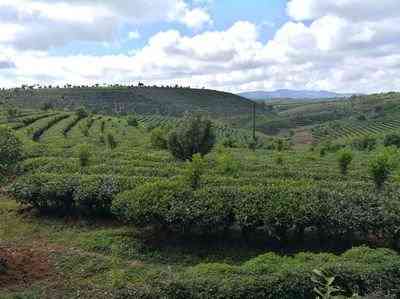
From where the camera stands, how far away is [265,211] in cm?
1766

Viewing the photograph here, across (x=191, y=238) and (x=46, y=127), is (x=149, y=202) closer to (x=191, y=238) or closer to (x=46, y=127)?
(x=191, y=238)

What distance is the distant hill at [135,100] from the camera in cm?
13388

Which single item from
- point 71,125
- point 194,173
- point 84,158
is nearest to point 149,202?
point 194,173

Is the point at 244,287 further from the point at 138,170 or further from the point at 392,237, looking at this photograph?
the point at 138,170

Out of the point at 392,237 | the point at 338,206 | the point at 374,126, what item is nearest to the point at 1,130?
the point at 338,206

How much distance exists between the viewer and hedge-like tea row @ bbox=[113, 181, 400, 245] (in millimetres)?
17547

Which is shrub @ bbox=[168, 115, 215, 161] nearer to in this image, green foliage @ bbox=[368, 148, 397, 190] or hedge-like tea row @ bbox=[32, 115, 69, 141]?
green foliage @ bbox=[368, 148, 397, 190]

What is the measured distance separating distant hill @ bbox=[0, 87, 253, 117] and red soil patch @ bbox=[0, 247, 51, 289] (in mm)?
102898

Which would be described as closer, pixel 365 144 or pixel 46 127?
pixel 46 127

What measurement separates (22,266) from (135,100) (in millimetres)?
139646

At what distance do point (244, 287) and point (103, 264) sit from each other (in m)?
5.89

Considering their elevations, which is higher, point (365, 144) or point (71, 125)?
point (71, 125)

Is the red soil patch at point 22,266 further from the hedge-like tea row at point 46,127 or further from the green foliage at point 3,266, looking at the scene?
the hedge-like tea row at point 46,127

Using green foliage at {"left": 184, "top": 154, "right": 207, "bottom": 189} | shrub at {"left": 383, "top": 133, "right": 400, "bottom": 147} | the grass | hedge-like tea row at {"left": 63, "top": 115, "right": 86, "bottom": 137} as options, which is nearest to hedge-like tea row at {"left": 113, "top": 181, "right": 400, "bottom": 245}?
the grass
